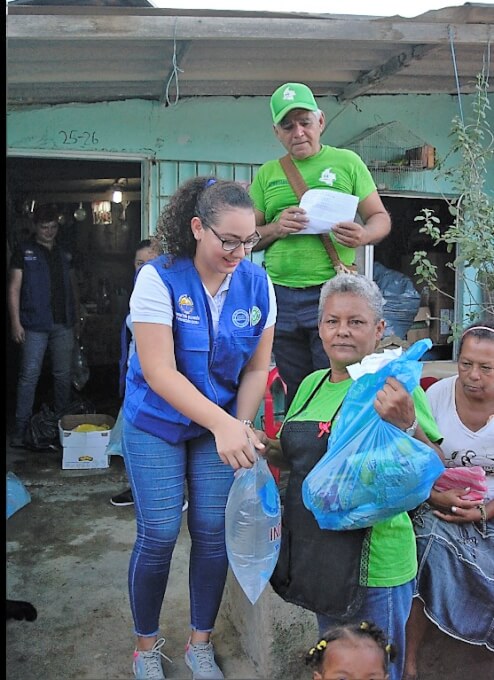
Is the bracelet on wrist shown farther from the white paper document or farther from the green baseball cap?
the green baseball cap

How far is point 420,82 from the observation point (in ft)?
18.2

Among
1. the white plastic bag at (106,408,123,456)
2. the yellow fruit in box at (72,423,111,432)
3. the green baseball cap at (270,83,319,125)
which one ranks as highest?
the green baseball cap at (270,83,319,125)

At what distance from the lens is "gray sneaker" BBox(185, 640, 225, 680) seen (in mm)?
2420

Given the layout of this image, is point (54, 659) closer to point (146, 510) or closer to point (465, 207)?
point (146, 510)

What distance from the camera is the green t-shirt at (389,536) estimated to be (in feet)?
6.48

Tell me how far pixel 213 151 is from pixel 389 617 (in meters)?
4.30

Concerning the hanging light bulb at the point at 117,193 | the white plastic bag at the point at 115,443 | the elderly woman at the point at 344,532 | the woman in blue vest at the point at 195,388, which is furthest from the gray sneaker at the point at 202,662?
the hanging light bulb at the point at 117,193

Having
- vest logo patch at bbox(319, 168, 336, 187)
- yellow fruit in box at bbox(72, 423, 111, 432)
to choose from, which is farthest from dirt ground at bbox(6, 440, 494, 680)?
vest logo patch at bbox(319, 168, 336, 187)

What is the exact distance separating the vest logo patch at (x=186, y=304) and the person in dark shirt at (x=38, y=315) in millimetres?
4008

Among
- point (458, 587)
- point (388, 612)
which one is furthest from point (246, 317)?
point (458, 587)

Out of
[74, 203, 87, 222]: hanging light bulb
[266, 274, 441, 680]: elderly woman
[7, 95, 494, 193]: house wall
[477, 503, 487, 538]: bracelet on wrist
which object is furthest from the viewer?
[74, 203, 87, 222]: hanging light bulb

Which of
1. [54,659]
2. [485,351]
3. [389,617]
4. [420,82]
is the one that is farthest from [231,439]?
[420,82]

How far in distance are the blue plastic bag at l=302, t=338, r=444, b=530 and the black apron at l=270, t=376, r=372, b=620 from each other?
0.36 feet

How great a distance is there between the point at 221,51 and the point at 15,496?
3150 millimetres
